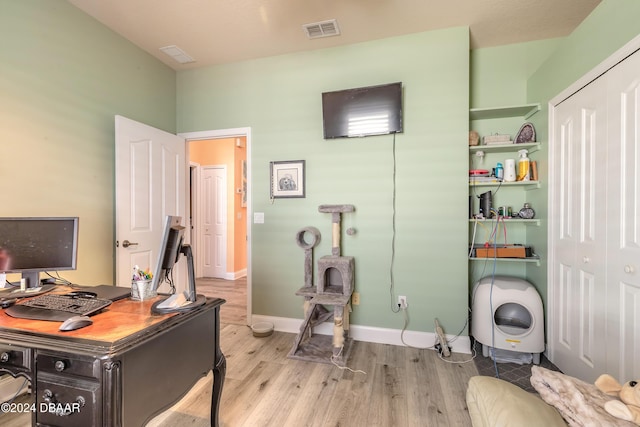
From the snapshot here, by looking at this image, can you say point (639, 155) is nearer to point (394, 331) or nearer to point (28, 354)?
point (394, 331)

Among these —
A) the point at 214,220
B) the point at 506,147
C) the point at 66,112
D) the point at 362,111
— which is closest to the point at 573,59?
the point at 506,147

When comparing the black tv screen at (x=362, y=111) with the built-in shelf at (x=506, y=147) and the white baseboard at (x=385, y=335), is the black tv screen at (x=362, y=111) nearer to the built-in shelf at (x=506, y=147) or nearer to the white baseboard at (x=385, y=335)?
the built-in shelf at (x=506, y=147)

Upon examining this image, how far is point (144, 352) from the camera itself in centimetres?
103

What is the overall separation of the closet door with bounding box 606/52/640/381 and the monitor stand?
7.51 ft

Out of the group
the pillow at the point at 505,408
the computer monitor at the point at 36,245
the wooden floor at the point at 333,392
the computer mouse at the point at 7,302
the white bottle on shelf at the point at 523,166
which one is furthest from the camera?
the white bottle on shelf at the point at 523,166

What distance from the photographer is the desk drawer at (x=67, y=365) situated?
93 centimetres

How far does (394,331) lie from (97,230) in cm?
282

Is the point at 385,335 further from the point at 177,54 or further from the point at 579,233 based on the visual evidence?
the point at 177,54

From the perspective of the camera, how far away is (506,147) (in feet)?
8.41

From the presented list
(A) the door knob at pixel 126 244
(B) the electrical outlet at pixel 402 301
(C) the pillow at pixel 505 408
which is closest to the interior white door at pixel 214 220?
(A) the door knob at pixel 126 244

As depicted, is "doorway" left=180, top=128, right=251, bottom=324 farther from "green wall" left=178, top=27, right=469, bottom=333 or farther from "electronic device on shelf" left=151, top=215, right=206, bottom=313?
"electronic device on shelf" left=151, top=215, right=206, bottom=313

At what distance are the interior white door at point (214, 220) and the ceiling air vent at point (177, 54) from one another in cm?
235

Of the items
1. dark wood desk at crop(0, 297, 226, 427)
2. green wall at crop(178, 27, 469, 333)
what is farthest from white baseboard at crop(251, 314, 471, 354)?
dark wood desk at crop(0, 297, 226, 427)

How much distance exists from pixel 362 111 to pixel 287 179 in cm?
100
